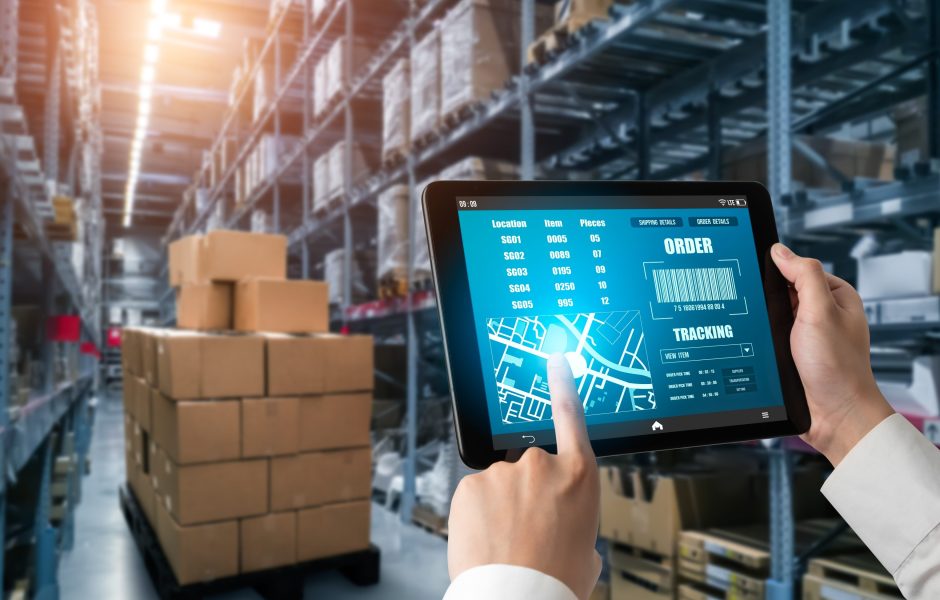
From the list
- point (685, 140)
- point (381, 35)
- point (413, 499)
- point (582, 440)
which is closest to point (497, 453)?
point (582, 440)

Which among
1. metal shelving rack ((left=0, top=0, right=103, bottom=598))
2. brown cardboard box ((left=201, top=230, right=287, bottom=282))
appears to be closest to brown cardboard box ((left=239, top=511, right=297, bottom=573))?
metal shelving rack ((left=0, top=0, right=103, bottom=598))

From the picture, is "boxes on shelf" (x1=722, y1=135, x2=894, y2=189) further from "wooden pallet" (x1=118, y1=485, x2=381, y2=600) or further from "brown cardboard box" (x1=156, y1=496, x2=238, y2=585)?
"brown cardboard box" (x1=156, y1=496, x2=238, y2=585)

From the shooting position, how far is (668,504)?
9.75 feet

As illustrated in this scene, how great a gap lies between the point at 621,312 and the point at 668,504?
2310mm

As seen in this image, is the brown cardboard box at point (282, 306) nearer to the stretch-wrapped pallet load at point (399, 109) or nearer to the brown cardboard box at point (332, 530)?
the brown cardboard box at point (332, 530)

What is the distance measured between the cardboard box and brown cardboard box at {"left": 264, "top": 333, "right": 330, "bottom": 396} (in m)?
2.54

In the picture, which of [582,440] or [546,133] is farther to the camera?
[546,133]

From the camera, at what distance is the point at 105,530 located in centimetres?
511

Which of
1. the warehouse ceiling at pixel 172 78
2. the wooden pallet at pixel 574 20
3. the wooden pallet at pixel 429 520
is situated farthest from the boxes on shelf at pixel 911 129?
the warehouse ceiling at pixel 172 78

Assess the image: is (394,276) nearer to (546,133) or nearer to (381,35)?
(546,133)

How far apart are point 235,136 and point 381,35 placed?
5675mm

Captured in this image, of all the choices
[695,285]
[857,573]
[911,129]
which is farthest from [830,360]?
[911,129]

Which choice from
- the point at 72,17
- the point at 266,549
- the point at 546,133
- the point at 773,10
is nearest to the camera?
the point at 773,10

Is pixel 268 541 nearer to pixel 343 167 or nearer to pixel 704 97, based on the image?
pixel 704 97
